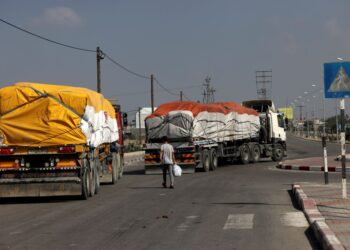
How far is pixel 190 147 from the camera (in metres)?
28.5

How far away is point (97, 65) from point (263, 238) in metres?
36.3

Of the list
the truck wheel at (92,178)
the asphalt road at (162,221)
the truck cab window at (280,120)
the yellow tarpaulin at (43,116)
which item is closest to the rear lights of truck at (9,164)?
the yellow tarpaulin at (43,116)

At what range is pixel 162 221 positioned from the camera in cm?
1243

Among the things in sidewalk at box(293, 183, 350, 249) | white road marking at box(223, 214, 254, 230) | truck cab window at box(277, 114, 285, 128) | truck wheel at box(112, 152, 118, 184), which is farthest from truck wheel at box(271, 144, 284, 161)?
white road marking at box(223, 214, 254, 230)

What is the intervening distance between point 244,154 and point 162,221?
24122 millimetres

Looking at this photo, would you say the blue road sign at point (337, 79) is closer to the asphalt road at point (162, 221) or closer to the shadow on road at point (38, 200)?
the asphalt road at point (162, 221)

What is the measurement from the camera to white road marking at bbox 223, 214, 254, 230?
11.4 meters

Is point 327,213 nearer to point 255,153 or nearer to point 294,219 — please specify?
point 294,219

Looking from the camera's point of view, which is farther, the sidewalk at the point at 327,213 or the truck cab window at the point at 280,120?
the truck cab window at the point at 280,120

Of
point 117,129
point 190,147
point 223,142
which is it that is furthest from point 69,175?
point 223,142

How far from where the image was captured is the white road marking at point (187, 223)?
37.3ft

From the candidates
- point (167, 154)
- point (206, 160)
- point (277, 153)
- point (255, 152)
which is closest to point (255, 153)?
point (255, 152)

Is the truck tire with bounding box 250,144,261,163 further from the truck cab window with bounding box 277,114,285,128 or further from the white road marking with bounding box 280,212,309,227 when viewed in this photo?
the white road marking with bounding box 280,212,309,227

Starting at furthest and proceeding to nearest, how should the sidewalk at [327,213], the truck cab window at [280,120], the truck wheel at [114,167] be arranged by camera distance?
1. the truck cab window at [280,120]
2. the truck wheel at [114,167]
3. the sidewalk at [327,213]
